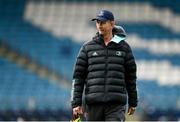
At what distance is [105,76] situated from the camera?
641 cm

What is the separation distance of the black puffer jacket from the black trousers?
6 cm

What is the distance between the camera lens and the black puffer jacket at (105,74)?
252 inches

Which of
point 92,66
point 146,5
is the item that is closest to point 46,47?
point 146,5

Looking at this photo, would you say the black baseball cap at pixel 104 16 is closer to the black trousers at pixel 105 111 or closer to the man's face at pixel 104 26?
the man's face at pixel 104 26

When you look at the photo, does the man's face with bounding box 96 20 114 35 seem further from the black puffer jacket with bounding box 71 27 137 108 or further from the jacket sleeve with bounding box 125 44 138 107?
the jacket sleeve with bounding box 125 44 138 107

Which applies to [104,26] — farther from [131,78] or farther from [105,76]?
[131,78]

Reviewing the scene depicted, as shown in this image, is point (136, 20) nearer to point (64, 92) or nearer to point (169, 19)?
point (169, 19)

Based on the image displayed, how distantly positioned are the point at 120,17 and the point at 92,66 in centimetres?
1641

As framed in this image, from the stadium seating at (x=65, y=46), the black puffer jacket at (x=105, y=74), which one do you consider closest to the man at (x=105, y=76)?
the black puffer jacket at (x=105, y=74)

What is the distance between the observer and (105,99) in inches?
252

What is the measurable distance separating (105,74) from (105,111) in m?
0.37

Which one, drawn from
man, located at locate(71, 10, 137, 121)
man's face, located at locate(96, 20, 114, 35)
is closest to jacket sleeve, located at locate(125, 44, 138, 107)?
man, located at locate(71, 10, 137, 121)

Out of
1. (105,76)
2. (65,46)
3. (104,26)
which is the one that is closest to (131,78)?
(105,76)

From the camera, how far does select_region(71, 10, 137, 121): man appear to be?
6.41 m
